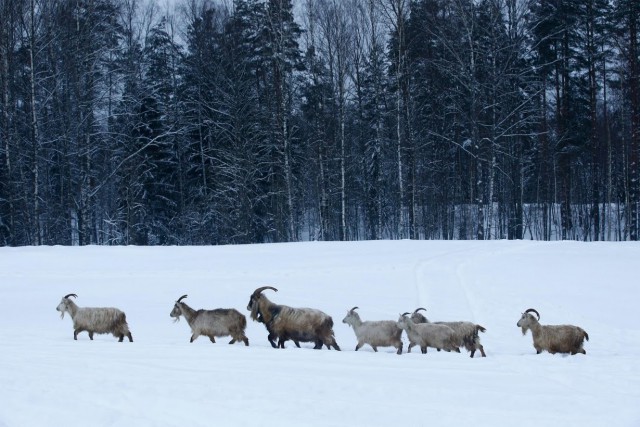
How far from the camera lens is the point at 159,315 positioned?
16812 mm

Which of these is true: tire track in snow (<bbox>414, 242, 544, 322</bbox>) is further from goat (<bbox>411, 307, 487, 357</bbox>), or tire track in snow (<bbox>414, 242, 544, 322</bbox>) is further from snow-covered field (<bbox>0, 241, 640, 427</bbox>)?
goat (<bbox>411, 307, 487, 357</bbox>)

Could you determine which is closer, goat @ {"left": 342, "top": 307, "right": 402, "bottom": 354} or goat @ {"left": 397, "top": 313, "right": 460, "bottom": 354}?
goat @ {"left": 397, "top": 313, "right": 460, "bottom": 354}


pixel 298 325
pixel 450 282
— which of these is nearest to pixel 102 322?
pixel 298 325

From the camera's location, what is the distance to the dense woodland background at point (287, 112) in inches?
1387

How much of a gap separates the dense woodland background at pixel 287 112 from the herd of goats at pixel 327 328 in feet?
65.3

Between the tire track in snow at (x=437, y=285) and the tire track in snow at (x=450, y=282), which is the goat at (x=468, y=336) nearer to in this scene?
the tire track in snow at (x=450, y=282)

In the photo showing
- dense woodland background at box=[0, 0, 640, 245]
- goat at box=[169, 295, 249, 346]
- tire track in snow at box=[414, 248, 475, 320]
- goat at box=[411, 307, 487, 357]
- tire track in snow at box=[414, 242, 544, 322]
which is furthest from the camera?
dense woodland background at box=[0, 0, 640, 245]

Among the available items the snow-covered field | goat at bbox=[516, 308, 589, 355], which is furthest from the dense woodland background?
goat at bbox=[516, 308, 589, 355]

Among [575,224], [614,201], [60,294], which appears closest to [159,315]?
[60,294]

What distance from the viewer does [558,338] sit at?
1201cm

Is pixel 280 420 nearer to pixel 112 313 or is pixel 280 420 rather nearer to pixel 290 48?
pixel 112 313

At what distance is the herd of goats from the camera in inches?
471

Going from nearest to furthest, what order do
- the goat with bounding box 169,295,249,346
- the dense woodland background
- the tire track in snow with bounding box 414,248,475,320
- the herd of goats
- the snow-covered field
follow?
the snow-covered field, the herd of goats, the goat with bounding box 169,295,249,346, the tire track in snow with bounding box 414,248,475,320, the dense woodland background

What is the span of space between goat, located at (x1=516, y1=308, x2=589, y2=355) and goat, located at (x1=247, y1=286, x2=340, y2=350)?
401cm
